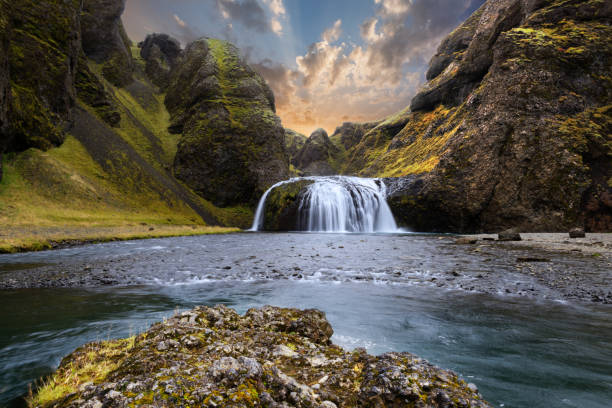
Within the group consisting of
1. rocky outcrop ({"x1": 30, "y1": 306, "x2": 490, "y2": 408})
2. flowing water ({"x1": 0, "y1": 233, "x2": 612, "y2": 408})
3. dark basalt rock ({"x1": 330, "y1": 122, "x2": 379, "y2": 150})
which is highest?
dark basalt rock ({"x1": 330, "y1": 122, "x2": 379, "y2": 150})

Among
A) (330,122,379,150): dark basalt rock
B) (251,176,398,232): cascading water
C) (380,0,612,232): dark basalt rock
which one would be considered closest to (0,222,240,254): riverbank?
(251,176,398,232): cascading water

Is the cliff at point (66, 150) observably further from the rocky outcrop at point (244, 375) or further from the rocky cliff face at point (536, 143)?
the rocky cliff face at point (536, 143)

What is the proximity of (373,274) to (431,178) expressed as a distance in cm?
3172

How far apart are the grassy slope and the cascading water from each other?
17873 millimetres

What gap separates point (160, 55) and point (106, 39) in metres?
30.8

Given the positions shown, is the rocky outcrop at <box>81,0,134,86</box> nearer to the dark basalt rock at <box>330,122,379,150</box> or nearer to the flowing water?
the flowing water

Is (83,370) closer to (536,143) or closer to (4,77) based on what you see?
(536,143)

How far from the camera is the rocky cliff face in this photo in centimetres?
2853

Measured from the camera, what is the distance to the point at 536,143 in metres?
31.3

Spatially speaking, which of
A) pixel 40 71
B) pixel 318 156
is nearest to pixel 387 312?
pixel 40 71

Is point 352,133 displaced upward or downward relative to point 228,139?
upward

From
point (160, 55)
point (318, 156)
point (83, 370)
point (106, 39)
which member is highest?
point (160, 55)

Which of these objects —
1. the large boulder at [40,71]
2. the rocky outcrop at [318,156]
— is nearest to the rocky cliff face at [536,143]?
the large boulder at [40,71]

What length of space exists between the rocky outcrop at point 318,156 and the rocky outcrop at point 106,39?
303 feet
